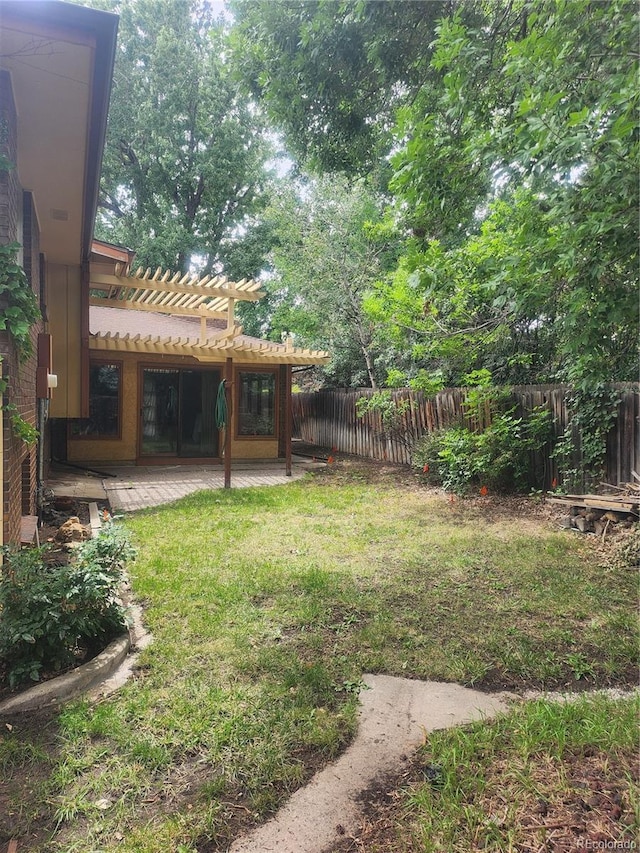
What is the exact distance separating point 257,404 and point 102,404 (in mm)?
3751

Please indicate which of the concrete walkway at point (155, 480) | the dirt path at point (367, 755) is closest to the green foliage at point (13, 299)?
the dirt path at point (367, 755)

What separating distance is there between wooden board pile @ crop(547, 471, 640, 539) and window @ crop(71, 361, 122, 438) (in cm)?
953

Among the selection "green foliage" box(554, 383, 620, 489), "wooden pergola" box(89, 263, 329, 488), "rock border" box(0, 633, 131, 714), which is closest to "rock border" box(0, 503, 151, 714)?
"rock border" box(0, 633, 131, 714)

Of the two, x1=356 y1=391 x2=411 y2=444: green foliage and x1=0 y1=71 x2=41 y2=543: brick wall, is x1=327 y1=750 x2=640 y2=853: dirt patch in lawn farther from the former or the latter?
x1=356 y1=391 x2=411 y2=444: green foliage

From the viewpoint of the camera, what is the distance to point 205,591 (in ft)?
13.4

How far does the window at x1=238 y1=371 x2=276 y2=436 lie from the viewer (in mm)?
13180

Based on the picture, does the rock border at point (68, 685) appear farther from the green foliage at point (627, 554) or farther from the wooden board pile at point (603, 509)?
the wooden board pile at point (603, 509)

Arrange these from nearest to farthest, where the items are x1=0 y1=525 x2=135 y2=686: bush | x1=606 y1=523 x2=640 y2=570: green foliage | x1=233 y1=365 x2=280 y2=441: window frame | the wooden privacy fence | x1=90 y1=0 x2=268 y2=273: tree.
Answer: x1=0 y1=525 x2=135 y2=686: bush < x1=606 y1=523 x2=640 y2=570: green foliage < the wooden privacy fence < x1=233 y1=365 x2=280 y2=441: window frame < x1=90 y1=0 x2=268 y2=273: tree

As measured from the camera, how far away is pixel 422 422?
1066 centimetres

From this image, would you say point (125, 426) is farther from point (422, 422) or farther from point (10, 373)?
point (10, 373)

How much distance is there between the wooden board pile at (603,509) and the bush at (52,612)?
4.88 metres

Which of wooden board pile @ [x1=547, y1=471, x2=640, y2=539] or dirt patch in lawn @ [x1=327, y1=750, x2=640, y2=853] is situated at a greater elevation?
wooden board pile @ [x1=547, y1=471, x2=640, y2=539]

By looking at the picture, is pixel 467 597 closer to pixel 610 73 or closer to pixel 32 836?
pixel 32 836

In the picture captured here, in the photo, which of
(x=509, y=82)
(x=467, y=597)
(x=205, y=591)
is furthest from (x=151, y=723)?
(x=509, y=82)
